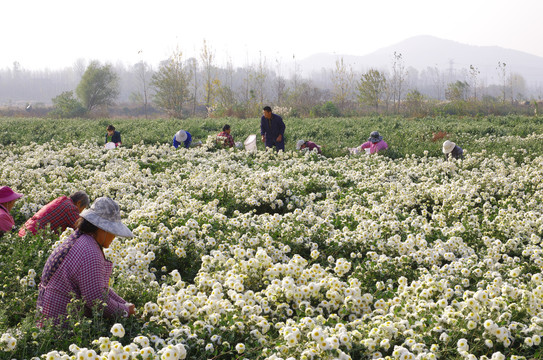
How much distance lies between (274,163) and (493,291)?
332 inches

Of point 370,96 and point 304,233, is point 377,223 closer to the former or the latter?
point 304,233

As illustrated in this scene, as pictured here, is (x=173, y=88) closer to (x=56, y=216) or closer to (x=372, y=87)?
(x=372, y=87)

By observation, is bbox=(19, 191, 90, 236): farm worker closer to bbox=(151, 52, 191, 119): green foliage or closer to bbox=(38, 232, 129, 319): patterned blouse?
bbox=(38, 232, 129, 319): patterned blouse

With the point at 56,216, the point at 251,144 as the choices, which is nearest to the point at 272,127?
the point at 251,144

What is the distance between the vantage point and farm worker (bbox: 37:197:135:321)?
13.0ft

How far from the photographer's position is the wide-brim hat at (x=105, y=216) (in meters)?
4.13

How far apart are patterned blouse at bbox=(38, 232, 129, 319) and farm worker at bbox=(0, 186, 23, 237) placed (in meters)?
2.90

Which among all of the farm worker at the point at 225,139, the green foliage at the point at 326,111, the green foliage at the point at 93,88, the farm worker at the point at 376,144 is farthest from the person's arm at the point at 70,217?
the green foliage at the point at 93,88

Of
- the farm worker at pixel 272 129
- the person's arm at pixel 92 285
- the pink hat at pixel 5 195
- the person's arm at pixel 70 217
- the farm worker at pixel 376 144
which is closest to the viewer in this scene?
the person's arm at pixel 92 285

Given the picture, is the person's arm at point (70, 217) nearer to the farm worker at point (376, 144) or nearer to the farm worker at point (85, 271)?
the farm worker at point (85, 271)

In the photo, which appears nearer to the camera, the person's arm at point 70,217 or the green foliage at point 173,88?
the person's arm at point 70,217

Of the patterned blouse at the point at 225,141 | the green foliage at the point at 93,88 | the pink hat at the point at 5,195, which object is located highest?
the green foliage at the point at 93,88

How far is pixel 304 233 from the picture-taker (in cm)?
630

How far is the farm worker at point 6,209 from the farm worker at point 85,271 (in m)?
2.86
